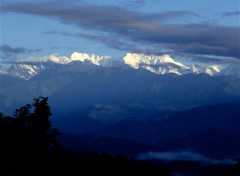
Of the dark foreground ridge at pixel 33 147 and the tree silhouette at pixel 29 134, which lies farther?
the tree silhouette at pixel 29 134

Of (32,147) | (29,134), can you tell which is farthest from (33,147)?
(29,134)

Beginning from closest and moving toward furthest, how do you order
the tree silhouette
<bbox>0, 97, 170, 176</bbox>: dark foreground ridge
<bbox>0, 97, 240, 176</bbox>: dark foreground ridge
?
<bbox>0, 97, 170, 176</bbox>: dark foreground ridge
<bbox>0, 97, 240, 176</bbox>: dark foreground ridge
the tree silhouette

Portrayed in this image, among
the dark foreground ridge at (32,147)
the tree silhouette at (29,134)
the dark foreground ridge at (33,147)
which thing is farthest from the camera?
the tree silhouette at (29,134)

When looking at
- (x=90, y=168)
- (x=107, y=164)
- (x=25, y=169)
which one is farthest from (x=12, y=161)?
(x=107, y=164)

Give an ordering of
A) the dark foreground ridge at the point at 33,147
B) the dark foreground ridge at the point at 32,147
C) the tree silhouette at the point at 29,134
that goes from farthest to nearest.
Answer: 1. the tree silhouette at the point at 29,134
2. the dark foreground ridge at the point at 33,147
3. the dark foreground ridge at the point at 32,147

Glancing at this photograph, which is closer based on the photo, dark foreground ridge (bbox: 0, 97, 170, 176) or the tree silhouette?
dark foreground ridge (bbox: 0, 97, 170, 176)

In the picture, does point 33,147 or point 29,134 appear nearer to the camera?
point 33,147

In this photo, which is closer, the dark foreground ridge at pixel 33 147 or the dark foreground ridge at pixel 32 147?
the dark foreground ridge at pixel 32 147

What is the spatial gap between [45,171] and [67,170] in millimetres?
11097

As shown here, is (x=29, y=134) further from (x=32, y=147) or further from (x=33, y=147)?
(x=32, y=147)

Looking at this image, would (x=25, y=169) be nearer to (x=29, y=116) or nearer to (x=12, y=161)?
(x=12, y=161)

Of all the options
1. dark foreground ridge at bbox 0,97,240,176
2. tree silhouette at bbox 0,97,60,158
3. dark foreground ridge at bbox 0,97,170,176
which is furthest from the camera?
tree silhouette at bbox 0,97,60,158

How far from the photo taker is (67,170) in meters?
143

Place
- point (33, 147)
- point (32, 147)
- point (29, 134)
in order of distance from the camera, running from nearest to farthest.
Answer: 1. point (32, 147)
2. point (33, 147)
3. point (29, 134)
